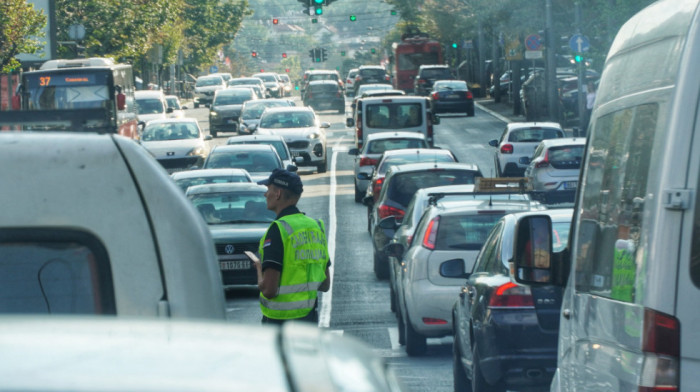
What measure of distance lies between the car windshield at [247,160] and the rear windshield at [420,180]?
24.4ft

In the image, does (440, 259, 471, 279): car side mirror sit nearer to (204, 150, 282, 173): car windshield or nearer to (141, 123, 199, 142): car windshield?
(204, 150, 282, 173): car windshield

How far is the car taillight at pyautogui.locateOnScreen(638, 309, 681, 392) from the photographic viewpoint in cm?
405

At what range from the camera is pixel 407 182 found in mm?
18672

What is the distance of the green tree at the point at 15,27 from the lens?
3253 centimetres

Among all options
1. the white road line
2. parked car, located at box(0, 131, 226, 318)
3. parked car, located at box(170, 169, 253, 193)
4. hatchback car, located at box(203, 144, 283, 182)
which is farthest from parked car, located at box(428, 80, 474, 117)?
parked car, located at box(0, 131, 226, 318)

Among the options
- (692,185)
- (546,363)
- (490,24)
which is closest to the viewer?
(692,185)

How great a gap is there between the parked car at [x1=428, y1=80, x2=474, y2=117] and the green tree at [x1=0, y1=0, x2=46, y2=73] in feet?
82.9

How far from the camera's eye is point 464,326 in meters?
9.73

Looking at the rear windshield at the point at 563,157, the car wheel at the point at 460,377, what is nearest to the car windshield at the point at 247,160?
the rear windshield at the point at 563,157

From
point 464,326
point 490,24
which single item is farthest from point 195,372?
point 490,24

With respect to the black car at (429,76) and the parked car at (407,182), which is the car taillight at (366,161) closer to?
the parked car at (407,182)

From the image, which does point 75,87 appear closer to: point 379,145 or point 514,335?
point 379,145

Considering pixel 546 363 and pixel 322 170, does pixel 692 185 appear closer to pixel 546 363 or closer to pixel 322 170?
pixel 546 363

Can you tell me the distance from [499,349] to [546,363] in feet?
1.08
